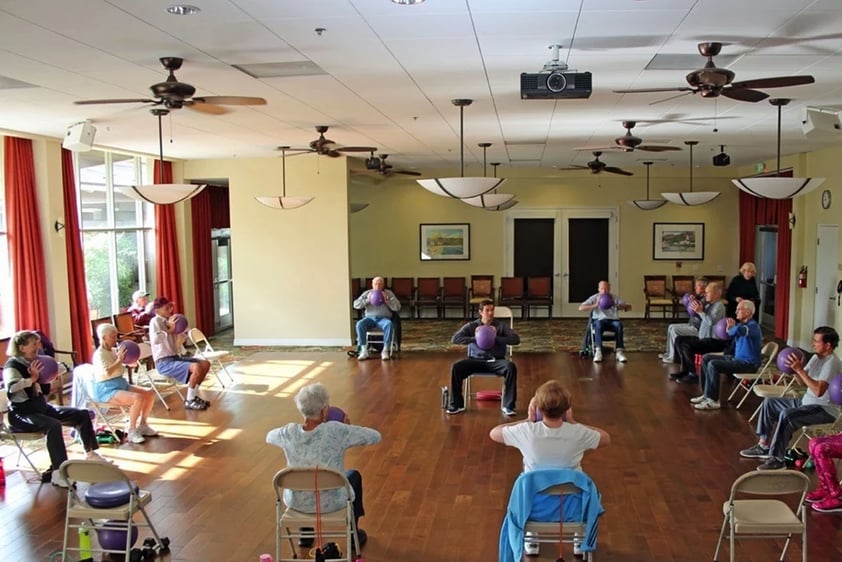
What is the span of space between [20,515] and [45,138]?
558 cm

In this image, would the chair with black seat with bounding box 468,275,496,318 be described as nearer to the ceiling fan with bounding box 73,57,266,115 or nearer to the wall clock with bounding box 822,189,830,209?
the wall clock with bounding box 822,189,830,209

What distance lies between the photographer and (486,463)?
6566 mm

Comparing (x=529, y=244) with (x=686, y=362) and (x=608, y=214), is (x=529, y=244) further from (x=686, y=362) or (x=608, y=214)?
(x=686, y=362)

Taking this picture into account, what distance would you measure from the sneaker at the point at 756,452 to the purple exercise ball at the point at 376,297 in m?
6.05

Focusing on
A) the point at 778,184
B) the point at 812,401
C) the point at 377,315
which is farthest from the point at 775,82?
the point at 377,315

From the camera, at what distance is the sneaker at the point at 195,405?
339 inches

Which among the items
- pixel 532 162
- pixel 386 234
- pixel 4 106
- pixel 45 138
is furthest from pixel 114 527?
pixel 386 234

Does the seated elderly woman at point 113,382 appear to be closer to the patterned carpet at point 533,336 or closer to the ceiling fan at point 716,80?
the patterned carpet at point 533,336

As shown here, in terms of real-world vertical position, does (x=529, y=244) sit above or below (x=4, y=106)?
below

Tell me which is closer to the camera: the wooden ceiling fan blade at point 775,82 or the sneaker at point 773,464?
the wooden ceiling fan blade at point 775,82

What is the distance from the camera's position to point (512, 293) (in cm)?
1591

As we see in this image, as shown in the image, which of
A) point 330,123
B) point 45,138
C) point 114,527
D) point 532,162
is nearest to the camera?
point 114,527

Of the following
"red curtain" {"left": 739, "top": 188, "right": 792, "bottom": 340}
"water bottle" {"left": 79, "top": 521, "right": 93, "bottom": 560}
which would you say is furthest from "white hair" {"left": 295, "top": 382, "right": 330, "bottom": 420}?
"red curtain" {"left": 739, "top": 188, "right": 792, "bottom": 340}

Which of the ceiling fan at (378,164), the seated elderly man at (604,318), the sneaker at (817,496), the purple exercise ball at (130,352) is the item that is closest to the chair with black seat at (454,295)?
the ceiling fan at (378,164)
